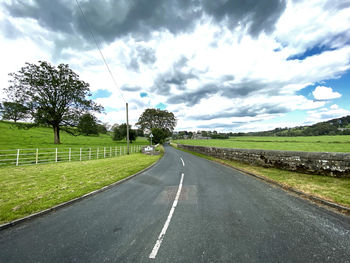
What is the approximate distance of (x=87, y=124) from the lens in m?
24.7

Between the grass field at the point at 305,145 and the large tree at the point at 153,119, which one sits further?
the large tree at the point at 153,119

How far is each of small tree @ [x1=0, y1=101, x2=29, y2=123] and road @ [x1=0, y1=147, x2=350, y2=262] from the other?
25.9 meters

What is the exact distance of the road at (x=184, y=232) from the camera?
2.47m

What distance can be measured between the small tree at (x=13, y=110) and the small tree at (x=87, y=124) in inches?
281

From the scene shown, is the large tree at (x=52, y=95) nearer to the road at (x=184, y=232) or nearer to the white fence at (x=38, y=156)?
the white fence at (x=38, y=156)

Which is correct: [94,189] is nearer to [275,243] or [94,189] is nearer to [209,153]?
[275,243]

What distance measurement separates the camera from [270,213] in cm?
392

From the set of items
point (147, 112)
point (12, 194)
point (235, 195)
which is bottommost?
point (235, 195)

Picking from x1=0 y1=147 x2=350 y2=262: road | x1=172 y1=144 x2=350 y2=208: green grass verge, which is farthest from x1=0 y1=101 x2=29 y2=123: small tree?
x1=172 y1=144 x2=350 y2=208: green grass verge

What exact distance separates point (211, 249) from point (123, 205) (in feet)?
10.3

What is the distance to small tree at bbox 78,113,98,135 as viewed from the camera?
2439 centimetres

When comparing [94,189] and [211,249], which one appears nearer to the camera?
[211,249]

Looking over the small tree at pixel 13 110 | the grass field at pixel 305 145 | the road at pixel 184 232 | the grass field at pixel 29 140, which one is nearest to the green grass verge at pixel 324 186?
the road at pixel 184 232

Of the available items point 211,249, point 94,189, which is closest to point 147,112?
point 94,189
